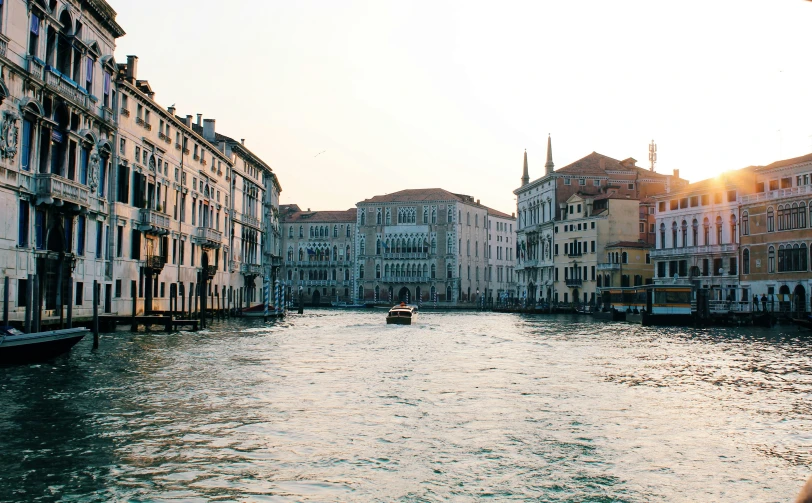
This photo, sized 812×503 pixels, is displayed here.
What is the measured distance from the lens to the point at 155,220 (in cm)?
3453

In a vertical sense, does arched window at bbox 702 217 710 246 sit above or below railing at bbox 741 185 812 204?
below

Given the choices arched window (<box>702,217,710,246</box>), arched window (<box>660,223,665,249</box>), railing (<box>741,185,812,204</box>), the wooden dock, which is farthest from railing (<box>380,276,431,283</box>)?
the wooden dock

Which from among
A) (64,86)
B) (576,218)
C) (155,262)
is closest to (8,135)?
(64,86)

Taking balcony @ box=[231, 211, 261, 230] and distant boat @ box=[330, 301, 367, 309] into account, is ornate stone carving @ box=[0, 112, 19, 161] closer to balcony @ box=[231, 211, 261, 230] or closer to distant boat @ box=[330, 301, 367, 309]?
balcony @ box=[231, 211, 261, 230]

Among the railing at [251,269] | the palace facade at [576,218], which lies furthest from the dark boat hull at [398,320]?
the palace facade at [576,218]

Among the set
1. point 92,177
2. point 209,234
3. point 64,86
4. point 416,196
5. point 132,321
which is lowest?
point 132,321

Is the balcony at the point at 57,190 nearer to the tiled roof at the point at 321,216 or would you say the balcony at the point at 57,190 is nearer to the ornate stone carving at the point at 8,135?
the ornate stone carving at the point at 8,135

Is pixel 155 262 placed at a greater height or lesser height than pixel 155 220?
lesser

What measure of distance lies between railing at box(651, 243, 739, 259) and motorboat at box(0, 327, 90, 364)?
41.3 meters

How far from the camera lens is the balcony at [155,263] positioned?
33812 mm

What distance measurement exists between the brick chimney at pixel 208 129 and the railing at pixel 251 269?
8979 mm

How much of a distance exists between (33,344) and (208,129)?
116ft

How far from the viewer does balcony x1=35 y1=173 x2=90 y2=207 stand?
23.0 meters

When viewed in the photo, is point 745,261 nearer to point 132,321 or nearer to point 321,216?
point 132,321
